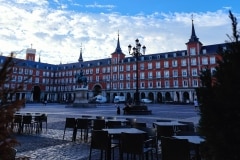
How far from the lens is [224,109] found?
193cm

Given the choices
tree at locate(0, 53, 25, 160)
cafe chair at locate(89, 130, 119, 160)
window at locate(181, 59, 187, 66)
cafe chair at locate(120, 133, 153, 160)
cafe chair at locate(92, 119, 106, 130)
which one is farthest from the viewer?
window at locate(181, 59, 187, 66)

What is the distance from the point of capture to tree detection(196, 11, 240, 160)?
6.09ft

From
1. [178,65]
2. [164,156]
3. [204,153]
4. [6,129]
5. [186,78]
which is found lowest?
[164,156]

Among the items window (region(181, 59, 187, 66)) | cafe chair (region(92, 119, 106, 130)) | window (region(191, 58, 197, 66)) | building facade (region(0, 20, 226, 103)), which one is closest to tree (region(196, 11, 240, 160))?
cafe chair (region(92, 119, 106, 130))

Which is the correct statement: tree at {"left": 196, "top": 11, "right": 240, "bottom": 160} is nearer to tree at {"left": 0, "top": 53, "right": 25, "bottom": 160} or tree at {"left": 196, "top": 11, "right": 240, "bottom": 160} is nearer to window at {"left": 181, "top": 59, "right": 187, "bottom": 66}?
tree at {"left": 0, "top": 53, "right": 25, "bottom": 160}

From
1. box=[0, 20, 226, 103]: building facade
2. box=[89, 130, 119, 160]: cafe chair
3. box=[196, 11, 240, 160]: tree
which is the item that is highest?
box=[0, 20, 226, 103]: building facade

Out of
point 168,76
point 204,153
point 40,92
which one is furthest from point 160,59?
point 204,153

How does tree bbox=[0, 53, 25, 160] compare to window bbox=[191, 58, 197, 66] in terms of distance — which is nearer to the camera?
tree bbox=[0, 53, 25, 160]

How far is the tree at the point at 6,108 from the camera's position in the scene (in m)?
1.60

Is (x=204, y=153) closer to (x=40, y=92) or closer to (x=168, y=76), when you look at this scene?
(x=168, y=76)

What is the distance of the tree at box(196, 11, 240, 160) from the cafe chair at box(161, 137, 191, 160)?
6.73ft

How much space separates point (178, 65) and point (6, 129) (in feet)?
186

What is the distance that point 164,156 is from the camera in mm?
4305

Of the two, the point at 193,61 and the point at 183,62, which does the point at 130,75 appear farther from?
the point at 193,61
